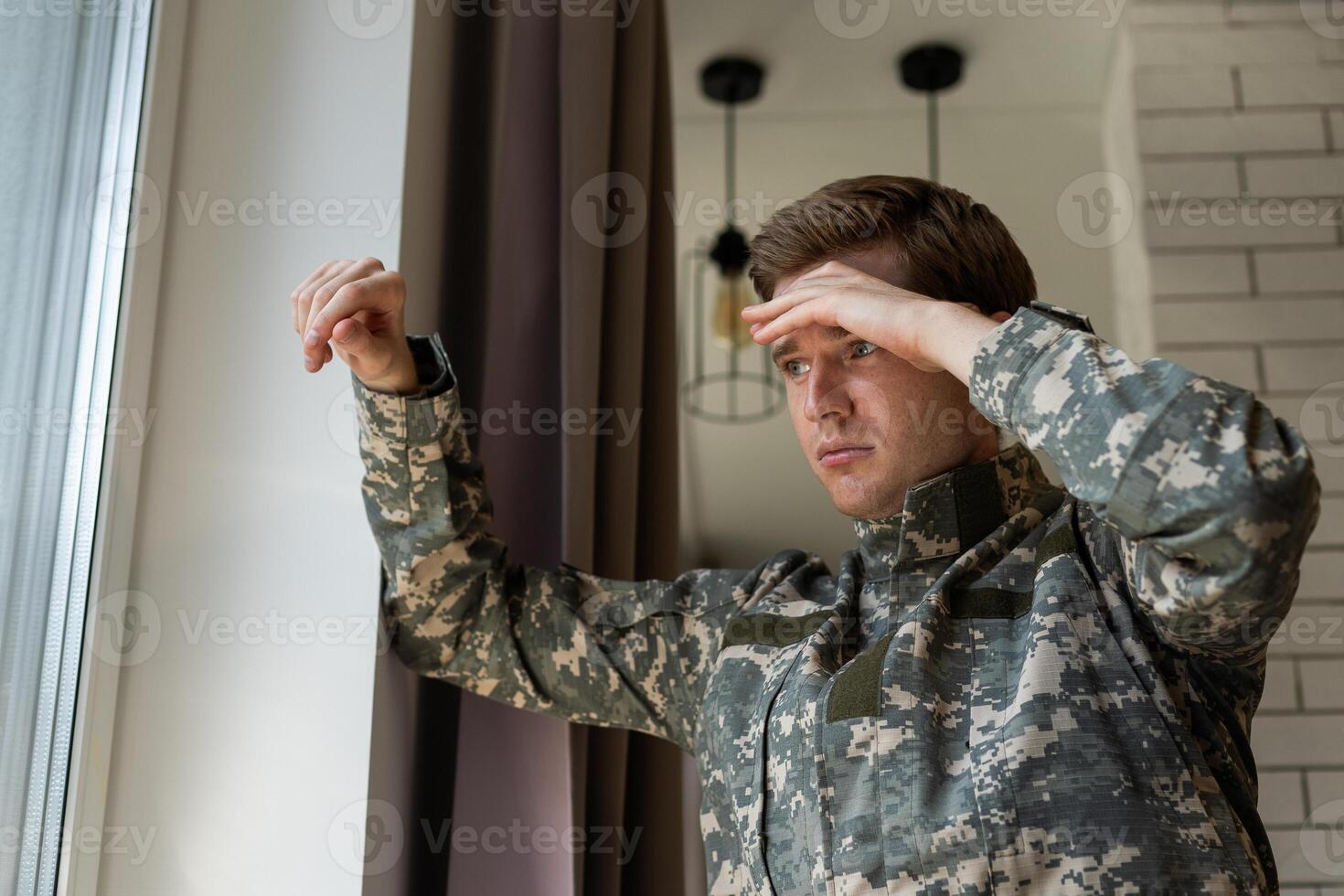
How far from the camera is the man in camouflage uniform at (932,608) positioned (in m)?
0.86

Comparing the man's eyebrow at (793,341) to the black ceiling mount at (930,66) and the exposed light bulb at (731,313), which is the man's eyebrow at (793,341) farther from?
the black ceiling mount at (930,66)

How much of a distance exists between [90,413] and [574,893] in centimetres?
72

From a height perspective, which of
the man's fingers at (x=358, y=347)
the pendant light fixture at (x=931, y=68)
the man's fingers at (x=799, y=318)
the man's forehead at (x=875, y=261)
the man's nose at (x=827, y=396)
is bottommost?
the man's nose at (x=827, y=396)

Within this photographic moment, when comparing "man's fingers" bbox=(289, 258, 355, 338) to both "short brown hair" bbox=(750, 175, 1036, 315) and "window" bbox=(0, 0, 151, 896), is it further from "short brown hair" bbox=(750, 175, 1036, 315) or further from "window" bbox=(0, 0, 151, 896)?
"short brown hair" bbox=(750, 175, 1036, 315)

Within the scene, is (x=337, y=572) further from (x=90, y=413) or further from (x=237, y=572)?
(x=90, y=413)

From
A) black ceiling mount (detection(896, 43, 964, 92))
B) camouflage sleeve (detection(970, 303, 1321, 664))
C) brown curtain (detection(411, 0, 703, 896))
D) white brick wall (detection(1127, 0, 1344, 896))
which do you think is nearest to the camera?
camouflage sleeve (detection(970, 303, 1321, 664))

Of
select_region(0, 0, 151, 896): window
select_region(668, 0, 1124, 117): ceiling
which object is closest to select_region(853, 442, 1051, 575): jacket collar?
select_region(0, 0, 151, 896): window

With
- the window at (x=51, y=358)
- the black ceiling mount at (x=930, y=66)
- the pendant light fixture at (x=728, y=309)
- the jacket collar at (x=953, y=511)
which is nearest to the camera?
the window at (x=51, y=358)

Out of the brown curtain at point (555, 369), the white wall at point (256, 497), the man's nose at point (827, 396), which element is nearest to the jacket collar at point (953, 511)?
the man's nose at point (827, 396)

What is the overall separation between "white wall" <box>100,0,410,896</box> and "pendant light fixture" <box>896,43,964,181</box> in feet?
5.66

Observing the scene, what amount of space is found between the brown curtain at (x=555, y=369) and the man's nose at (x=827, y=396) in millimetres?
370

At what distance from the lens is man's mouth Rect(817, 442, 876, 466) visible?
1192 millimetres

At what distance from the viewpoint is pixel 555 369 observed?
1565 millimetres

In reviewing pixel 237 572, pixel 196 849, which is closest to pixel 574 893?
pixel 196 849
